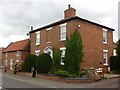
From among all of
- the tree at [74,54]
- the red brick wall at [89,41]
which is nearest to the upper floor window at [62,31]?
the red brick wall at [89,41]

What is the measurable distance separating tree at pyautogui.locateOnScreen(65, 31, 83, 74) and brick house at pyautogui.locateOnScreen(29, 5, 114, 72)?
1.67m

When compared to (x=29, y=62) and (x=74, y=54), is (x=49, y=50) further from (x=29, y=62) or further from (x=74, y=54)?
(x=74, y=54)

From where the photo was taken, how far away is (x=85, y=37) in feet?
90.5

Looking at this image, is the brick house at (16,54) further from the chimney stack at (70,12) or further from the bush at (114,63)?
the bush at (114,63)

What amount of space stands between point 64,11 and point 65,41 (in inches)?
224

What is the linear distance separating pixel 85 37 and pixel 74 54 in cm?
350

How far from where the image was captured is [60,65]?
28.3 m

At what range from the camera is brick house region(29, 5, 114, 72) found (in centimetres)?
2725

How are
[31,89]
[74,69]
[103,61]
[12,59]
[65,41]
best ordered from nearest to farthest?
[31,89] → [74,69] → [65,41] → [103,61] → [12,59]

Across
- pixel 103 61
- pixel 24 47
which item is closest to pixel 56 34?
pixel 103 61

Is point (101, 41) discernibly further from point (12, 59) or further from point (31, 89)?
point (12, 59)

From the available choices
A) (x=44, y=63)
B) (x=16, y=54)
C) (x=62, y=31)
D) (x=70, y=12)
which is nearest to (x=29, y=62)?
(x=44, y=63)

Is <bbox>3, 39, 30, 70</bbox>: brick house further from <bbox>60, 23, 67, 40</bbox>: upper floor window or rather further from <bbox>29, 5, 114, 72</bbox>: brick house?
<bbox>60, 23, 67, 40</bbox>: upper floor window

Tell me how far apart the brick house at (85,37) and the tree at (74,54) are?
1668 millimetres
